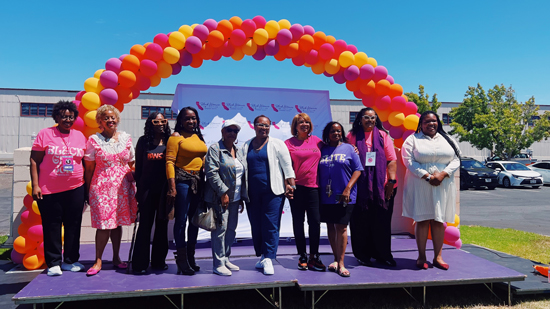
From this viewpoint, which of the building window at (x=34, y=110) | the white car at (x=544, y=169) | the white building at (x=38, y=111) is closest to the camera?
the white car at (x=544, y=169)

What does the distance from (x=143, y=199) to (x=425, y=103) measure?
26338 millimetres

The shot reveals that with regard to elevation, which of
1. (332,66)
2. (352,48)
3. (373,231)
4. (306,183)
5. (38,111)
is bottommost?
(373,231)

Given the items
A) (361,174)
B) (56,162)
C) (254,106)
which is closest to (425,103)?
(254,106)

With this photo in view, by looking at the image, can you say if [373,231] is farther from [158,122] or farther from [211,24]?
[211,24]

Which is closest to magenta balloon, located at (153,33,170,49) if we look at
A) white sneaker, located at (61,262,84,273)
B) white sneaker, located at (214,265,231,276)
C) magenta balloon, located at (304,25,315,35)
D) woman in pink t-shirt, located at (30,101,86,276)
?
woman in pink t-shirt, located at (30,101,86,276)

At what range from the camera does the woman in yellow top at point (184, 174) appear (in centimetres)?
375

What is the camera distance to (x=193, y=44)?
17.4ft

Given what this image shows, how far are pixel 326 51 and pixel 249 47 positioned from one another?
3.79 feet

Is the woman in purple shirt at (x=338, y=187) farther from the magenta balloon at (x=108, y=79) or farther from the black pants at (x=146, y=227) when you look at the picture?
the magenta balloon at (x=108, y=79)

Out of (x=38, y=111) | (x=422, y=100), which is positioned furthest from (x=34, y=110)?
(x=422, y=100)

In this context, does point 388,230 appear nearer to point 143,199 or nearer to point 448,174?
point 448,174

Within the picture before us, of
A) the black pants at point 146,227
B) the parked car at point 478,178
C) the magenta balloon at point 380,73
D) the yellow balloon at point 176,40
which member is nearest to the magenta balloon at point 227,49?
the yellow balloon at point 176,40

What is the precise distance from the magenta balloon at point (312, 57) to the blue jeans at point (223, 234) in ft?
9.38

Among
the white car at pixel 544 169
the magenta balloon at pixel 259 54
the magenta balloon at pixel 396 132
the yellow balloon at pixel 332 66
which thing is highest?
the magenta balloon at pixel 259 54
